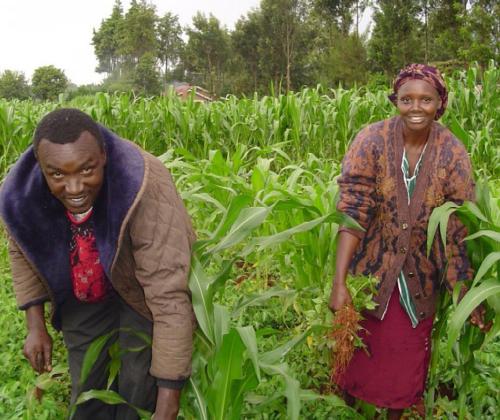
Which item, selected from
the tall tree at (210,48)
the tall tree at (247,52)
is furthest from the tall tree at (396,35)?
the tall tree at (210,48)

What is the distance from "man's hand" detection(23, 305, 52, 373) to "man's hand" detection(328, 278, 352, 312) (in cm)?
88

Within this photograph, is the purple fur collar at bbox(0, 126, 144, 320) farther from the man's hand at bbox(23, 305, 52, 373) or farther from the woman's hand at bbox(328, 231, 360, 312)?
the woman's hand at bbox(328, 231, 360, 312)

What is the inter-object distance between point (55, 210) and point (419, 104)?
110 cm

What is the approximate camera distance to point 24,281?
1.71m

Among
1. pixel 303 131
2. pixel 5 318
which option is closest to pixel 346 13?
pixel 303 131

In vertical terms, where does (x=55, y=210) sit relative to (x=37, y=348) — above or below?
above

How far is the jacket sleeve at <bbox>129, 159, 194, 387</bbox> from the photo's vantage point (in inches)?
55.5

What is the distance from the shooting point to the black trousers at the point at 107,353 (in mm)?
1702

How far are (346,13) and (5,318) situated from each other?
3354cm

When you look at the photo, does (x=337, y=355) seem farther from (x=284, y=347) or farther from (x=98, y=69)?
(x=98, y=69)

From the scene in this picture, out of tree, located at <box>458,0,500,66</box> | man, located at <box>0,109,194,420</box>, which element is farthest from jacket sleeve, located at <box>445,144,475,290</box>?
tree, located at <box>458,0,500,66</box>

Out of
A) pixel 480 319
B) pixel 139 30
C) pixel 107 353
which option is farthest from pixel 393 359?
pixel 139 30

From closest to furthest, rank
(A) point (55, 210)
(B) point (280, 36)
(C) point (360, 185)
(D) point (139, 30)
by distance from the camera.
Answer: (A) point (55, 210), (C) point (360, 185), (B) point (280, 36), (D) point (139, 30)

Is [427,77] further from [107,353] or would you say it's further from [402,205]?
[107,353]
